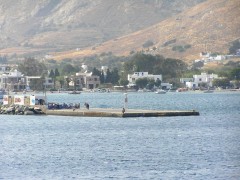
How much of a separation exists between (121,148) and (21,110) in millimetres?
43571

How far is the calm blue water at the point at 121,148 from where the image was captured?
56.3 metres

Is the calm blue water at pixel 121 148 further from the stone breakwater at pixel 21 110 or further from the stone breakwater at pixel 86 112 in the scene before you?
the stone breakwater at pixel 21 110

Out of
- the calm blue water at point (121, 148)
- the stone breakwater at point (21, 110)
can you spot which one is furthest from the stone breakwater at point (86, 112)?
the calm blue water at point (121, 148)

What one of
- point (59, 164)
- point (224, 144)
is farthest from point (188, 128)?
point (59, 164)

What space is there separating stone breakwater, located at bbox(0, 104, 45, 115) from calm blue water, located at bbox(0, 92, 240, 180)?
10.4 metres

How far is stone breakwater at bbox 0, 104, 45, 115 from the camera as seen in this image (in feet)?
355

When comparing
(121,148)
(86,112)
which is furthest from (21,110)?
(121,148)

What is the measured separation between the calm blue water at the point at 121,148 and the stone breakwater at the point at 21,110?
1043 cm

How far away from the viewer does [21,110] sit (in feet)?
361

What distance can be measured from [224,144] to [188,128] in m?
14.0

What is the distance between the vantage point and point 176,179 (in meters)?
53.5

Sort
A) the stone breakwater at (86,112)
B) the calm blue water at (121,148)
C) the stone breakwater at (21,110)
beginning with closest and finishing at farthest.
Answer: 1. the calm blue water at (121,148)
2. the stone breakwater at (86,112)
3. the stone breakwater at (21,110)

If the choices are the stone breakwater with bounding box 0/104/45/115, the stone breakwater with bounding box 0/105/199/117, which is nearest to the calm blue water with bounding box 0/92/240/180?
the stone breakwater with bounding box 0/105/199/117

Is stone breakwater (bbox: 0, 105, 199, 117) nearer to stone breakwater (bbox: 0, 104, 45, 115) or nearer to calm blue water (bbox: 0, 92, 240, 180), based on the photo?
stone breakwater (bbox: 0, 104, 45, 115)
